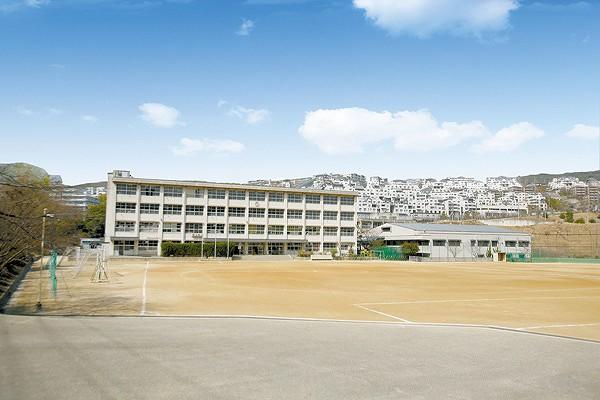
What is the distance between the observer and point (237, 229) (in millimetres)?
79188

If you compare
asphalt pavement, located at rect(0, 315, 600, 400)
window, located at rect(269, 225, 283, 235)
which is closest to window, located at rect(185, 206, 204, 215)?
window, located at rect(269, 225, 283, 235)

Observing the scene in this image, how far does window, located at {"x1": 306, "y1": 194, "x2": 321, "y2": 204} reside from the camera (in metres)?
85.4

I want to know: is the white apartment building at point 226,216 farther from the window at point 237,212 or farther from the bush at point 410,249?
the bush at point 410,249

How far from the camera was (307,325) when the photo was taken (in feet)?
44.1

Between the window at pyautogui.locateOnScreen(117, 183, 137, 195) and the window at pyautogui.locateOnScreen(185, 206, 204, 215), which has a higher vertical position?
the window at pyautogui.locateOnScreen(117, 183, 137, 195)

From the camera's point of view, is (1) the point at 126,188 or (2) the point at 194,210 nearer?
(1) the point at 126,188

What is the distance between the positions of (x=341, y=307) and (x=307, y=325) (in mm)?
5260

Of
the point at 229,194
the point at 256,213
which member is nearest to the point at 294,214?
the point at 256,213

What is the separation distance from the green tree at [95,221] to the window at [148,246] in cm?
2209

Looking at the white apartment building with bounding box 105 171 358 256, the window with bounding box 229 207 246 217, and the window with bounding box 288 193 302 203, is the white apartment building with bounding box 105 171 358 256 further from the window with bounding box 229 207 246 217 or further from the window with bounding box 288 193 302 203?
the window with bounding box 229 207 246 217

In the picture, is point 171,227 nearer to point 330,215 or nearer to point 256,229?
point 256,229

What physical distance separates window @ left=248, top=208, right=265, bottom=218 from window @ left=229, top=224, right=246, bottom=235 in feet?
8.17

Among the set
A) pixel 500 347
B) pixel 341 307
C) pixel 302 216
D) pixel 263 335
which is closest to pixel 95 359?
pixel 263 335

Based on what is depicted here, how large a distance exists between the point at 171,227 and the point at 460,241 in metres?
50.7
